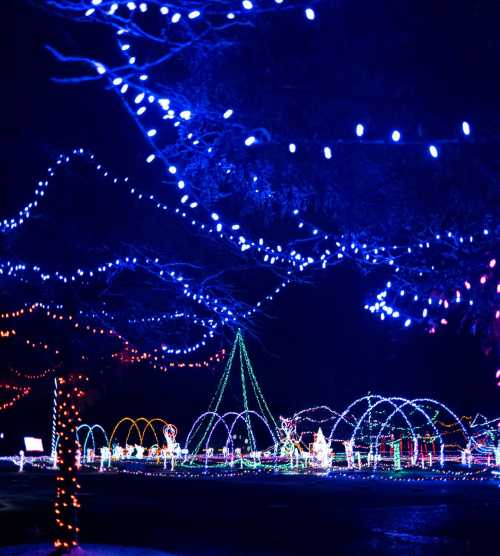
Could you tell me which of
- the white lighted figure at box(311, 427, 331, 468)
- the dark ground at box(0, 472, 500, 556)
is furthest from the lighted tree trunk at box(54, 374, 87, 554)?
the white lighted figure at box(311, 427, 331, 468)

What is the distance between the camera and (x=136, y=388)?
107ft

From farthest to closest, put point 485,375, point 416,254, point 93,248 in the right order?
point 485,375, point 93,248, point 416,254

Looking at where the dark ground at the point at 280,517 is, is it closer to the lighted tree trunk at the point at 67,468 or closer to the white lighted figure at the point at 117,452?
the lighted tree trunk at the point at 67,468

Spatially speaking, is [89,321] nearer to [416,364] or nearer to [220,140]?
[220,140]

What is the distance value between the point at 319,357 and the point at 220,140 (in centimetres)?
2370

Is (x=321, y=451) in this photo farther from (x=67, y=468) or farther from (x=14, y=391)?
(x=67, y=468)

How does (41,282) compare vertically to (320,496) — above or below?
above

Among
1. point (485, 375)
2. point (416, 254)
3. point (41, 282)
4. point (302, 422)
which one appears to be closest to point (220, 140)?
point (416, 254)

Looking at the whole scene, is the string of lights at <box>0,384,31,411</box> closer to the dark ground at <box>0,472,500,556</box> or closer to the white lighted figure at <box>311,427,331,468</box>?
the dark ground at <box>0,472,500,556</box>

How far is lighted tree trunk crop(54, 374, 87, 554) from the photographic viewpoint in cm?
691

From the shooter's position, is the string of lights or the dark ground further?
the string of lights

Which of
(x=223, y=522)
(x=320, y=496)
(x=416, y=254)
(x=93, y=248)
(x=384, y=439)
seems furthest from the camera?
(x=384, y=439)

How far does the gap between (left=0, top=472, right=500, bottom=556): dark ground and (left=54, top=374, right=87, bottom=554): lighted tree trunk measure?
150cm

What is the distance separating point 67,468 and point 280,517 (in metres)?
4.92
